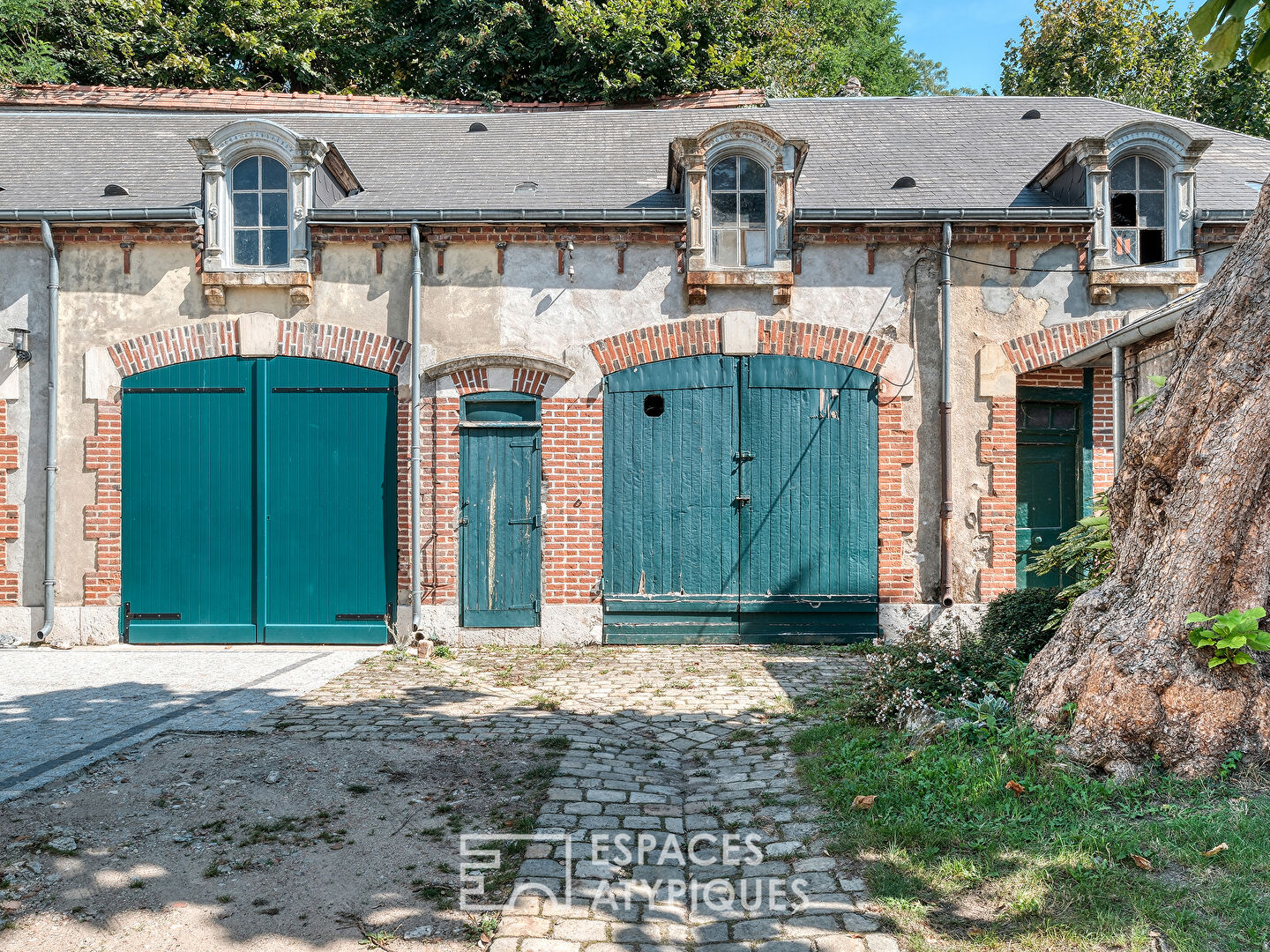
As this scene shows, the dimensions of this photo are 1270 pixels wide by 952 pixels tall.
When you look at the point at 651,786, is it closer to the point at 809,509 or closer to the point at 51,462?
the point at 809,509

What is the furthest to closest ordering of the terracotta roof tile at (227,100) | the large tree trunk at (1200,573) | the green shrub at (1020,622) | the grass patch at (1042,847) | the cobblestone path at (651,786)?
the terracotta roof tile at (227,100)
the green shrub at (1020,622)
the large tree trunk at (1200,573)
the cobblestone path at (651,786)
the grass patch at (1042,847)

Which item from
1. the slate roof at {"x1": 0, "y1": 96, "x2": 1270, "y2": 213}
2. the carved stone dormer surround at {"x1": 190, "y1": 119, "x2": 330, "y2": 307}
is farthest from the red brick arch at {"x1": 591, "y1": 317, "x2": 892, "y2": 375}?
the carved stone dormer surround at {"x1": 190, "y1": 119, "x2": 330, "y2": 307}

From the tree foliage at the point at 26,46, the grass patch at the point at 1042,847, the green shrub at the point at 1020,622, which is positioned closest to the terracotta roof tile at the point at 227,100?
the tree foliage at the point at 26,46

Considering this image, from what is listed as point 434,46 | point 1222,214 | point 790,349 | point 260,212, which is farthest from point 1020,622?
point 434,46

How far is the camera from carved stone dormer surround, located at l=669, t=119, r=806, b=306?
27.6ft

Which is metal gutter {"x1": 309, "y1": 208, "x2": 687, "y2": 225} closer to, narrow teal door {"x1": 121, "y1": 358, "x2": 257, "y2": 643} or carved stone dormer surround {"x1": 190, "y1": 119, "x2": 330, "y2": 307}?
carved stone dormer surround {"x1": 190, "y1": 119, "x2": 330, "y2": 307}

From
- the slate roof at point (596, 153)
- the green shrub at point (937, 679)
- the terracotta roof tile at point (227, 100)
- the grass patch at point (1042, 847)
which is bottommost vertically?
the grass patch at point (1042, 847)

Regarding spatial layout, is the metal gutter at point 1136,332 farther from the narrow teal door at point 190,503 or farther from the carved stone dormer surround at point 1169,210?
the narrow teal door at point 190,503

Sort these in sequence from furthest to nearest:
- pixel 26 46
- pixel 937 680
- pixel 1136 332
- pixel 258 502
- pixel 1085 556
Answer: pixel 26 46, pixel 258 502, pixel 1136 332, pixel 1085 556, pixel 937 680

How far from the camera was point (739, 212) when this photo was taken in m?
8.65

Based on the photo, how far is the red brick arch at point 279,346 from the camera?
8523 mm

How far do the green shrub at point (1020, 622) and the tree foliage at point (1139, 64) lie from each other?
55.0ft

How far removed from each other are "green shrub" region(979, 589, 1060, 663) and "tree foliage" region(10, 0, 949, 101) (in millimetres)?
13281

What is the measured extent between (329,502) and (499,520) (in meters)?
1.75
